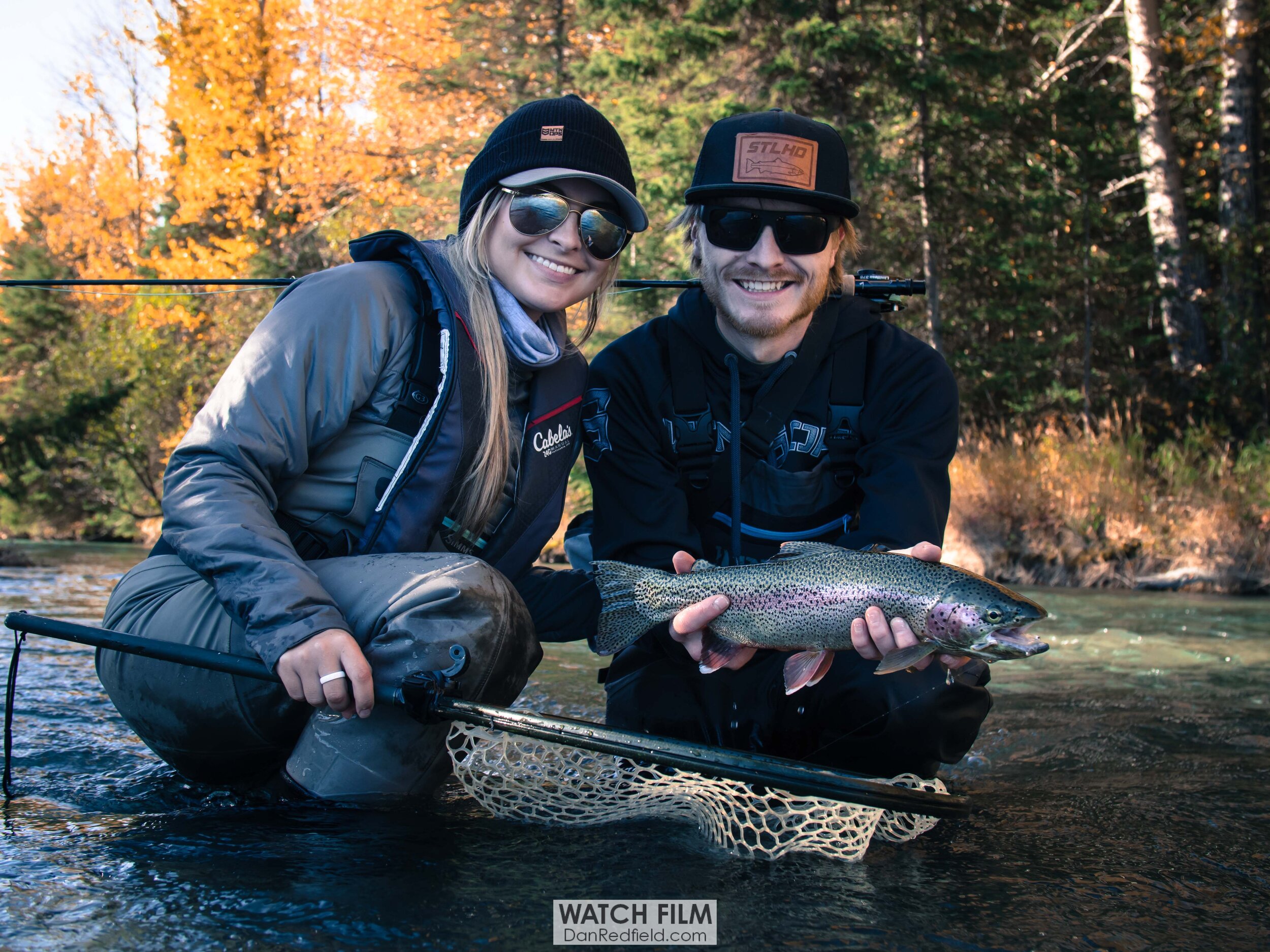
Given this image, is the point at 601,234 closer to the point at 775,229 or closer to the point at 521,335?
the point at 521,335

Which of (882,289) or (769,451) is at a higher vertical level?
(882,289)

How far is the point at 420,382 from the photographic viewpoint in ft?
10.9

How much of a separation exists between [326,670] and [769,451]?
186cm

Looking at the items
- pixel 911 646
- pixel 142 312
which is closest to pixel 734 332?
pixel 911 646

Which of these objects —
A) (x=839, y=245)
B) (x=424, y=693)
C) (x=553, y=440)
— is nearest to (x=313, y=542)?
(x=424, y=693)

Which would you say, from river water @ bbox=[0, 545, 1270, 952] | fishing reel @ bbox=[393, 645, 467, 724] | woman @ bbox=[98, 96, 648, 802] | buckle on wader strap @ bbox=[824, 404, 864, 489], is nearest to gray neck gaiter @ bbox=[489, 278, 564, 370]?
woman @ bbox=[98, 96, 648, 802]

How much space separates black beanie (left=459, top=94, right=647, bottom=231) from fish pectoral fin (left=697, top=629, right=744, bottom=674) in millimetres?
1506

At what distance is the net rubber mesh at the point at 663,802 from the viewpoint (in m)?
2.87

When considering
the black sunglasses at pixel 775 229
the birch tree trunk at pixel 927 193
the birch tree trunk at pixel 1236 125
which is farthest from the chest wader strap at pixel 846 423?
the birch tree trunk at pixel 1236 125

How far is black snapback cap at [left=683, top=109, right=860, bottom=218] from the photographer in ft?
12.7

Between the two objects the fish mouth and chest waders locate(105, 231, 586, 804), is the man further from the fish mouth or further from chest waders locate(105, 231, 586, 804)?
the fish mouth

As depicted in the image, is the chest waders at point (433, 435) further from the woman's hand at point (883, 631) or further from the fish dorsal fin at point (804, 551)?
the woman's hand at point (883, 631)

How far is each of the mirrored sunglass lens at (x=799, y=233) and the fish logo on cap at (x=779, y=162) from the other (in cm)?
12

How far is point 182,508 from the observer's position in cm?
287
